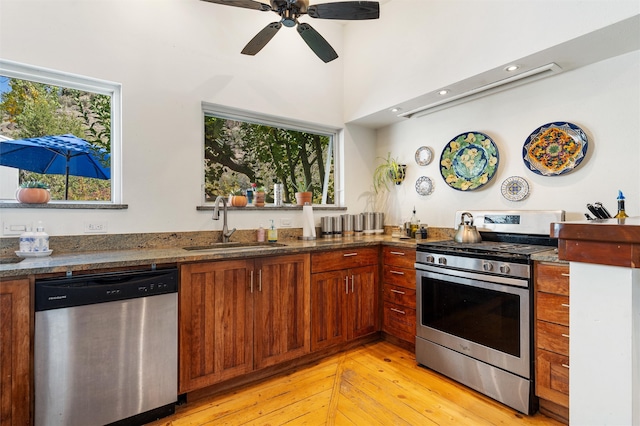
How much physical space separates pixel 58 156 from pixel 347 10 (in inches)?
88.3

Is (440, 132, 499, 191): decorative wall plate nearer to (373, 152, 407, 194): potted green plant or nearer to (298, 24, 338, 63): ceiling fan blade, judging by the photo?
(373, 152, 407, 194): potted green plant

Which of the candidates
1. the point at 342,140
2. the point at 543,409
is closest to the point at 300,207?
the point at 342,140

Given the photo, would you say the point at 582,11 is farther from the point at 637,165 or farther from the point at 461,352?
the point at 461,352

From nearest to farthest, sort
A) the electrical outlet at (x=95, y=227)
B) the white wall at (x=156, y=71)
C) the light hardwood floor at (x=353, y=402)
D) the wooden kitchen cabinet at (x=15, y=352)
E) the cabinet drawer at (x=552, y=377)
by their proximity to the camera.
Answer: the wooden kitchen cabinet at (x=15, y=352)
the cabinet drawer at (x=552, y=377)
the light hardwood floor at (x=353, y=402)
the white wall at (x=156, y=71)
the electrical outlet at (x=95, y=227)

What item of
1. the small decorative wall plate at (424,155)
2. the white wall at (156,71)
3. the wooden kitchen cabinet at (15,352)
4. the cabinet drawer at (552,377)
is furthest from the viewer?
the small decorative wall plate at (424,155)

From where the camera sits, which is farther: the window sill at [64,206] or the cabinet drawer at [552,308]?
the window sill at [64,206]

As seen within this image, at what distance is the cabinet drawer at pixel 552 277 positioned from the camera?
5.79ft

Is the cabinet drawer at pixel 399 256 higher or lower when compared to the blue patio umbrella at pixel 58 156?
lower

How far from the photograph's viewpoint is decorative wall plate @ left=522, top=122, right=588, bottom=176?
223 centimetres

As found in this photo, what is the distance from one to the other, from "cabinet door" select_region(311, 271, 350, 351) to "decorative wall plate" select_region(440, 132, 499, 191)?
4.65 feet

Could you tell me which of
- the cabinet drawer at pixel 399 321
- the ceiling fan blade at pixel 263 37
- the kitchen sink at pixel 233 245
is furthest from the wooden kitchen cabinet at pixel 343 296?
the ceiling fan blade at pixel 263 37

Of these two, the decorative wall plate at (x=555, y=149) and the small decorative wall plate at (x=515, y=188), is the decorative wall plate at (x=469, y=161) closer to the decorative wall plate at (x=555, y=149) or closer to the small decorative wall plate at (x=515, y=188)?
the small decorative wall plate at (x=515, y=188)

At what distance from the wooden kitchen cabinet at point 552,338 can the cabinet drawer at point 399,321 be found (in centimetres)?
94

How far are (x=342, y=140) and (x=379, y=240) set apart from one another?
1329 millimetres
